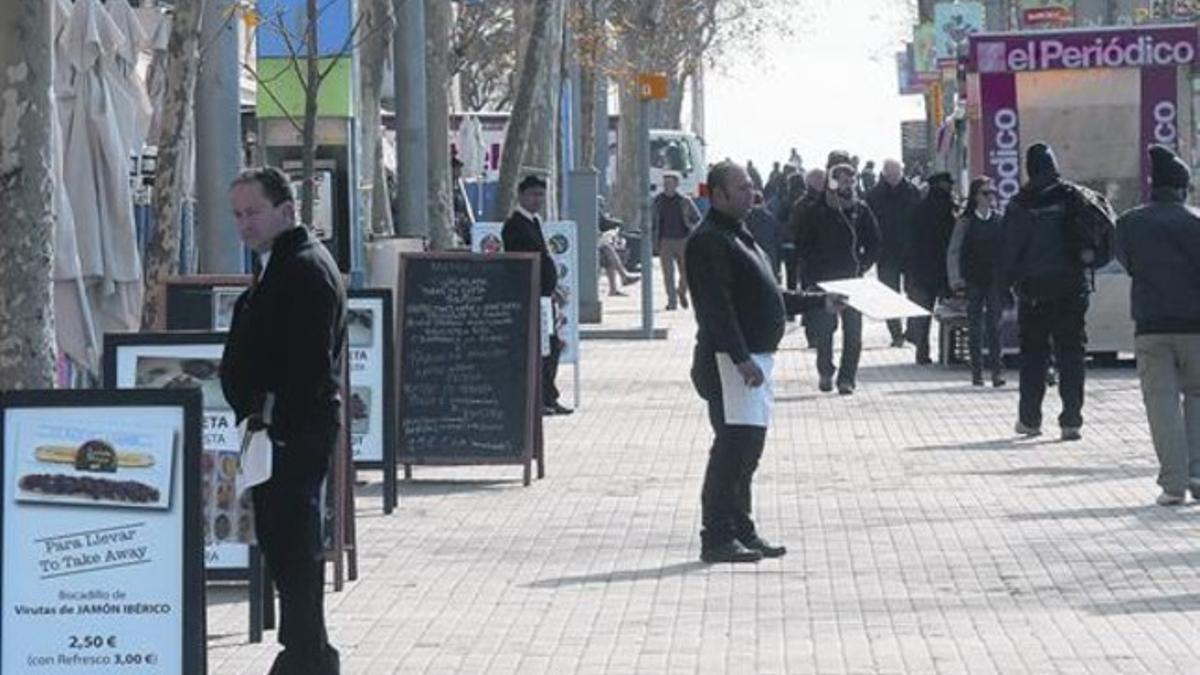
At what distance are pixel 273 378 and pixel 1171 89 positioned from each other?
64.7 feet

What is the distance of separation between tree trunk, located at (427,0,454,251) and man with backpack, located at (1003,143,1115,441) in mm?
8331

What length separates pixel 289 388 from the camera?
10.6 metres

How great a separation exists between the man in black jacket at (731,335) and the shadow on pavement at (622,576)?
0.61 feet

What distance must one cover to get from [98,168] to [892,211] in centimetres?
1628

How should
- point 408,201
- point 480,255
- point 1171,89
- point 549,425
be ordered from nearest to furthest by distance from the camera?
point 480,255 → point 549,425 → point 408,201 → point 1171,89

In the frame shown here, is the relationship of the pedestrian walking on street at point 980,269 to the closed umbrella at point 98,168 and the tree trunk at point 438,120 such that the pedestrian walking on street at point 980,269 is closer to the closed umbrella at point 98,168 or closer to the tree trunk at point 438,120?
the tree trunk at point 438,120

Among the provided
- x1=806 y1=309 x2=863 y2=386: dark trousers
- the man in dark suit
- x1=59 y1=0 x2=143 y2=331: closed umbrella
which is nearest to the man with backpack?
the man in dark suit

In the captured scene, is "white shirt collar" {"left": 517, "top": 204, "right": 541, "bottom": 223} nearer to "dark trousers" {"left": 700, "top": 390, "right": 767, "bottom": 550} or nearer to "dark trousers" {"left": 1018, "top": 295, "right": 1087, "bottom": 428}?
"dark trousers" {"left": 1018, "top": 295, "right": 1087, "bottom": 428}

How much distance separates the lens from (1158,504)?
55.6 feet

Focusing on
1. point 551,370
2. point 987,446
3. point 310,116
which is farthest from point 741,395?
point 551,370

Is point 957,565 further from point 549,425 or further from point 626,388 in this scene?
point 626,388

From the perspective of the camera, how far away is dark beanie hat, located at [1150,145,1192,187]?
55.4ft

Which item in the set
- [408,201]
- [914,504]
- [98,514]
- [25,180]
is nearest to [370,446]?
[914,504]

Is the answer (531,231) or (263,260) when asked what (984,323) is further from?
(263,260)
